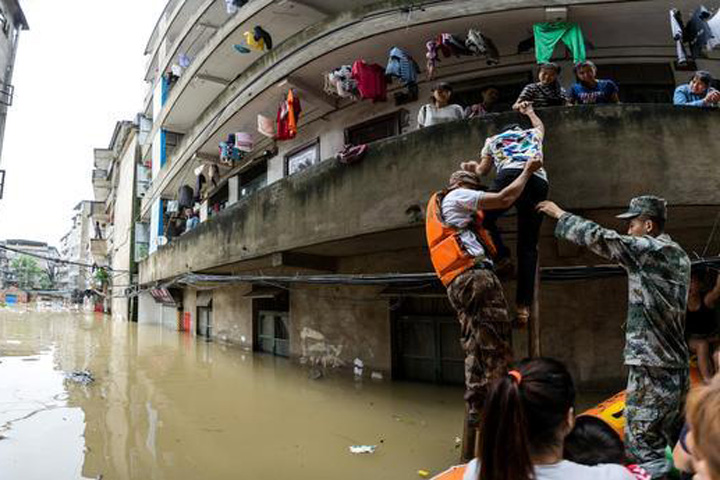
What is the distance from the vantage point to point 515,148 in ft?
12.0

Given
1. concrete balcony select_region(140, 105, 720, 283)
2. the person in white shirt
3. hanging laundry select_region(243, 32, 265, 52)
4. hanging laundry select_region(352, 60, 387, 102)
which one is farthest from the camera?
hanging laundry select_region(243, 32, 265, 52)

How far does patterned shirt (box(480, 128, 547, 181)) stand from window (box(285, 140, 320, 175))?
23.1 ft

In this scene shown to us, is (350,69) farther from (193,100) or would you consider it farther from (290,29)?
(193,100)

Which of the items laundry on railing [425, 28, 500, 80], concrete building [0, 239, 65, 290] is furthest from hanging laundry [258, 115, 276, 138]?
concrete building [0, 239, 65, 290]

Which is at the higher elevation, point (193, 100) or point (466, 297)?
point (193, 100)

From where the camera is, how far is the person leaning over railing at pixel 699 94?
5.12 m

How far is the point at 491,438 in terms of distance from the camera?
1458 millimetres

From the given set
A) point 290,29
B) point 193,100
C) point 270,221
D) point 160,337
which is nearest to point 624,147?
point 270,221

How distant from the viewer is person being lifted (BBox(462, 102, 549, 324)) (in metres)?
3.30

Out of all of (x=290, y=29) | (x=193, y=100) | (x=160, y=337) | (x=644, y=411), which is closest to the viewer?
(x=644, y=411)

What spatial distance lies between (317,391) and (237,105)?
23.5 ft

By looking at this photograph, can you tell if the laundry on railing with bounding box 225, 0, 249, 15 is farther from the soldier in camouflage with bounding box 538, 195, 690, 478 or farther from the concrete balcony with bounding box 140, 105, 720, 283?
the soldier in camouflage with bounding box 538, 195, 690, 478

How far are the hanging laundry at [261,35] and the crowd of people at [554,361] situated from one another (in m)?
8.46

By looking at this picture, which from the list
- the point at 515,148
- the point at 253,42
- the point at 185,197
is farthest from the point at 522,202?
the point at 185,197
